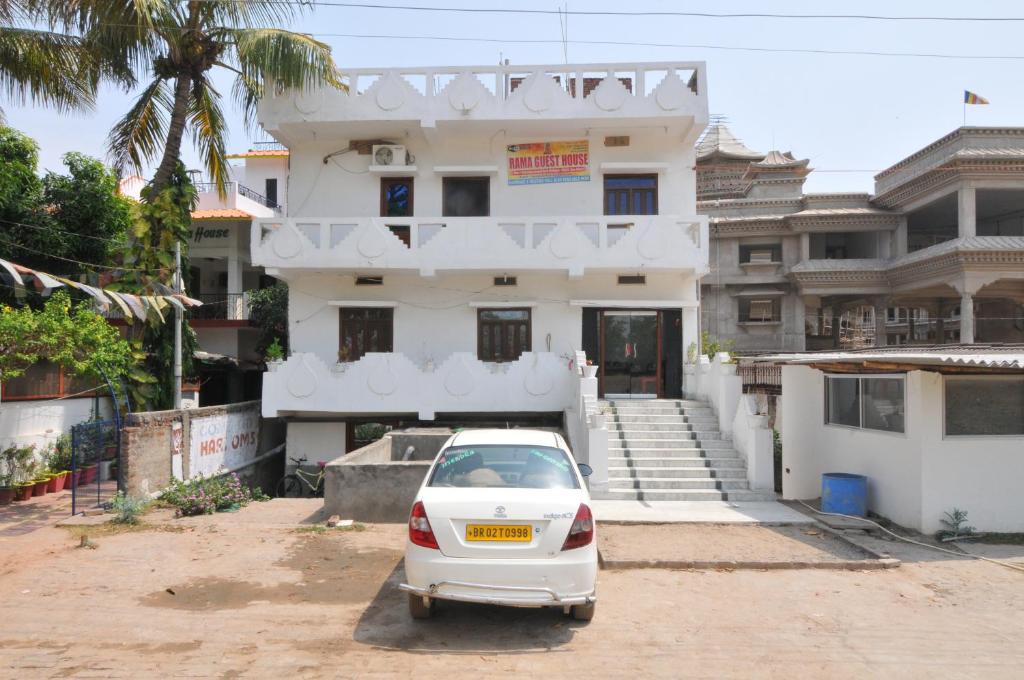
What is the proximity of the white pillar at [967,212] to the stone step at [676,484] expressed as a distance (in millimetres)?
12621

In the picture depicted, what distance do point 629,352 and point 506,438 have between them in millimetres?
10073

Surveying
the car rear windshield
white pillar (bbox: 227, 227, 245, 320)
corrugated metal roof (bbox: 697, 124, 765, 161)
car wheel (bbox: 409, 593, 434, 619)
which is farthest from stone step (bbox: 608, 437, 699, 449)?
corrugated metal roof (bbox: 697, 124, 765, 161)

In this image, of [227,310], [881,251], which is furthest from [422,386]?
[881,251]

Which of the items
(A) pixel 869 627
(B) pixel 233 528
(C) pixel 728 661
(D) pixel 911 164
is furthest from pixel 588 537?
(D) pixel 911 164

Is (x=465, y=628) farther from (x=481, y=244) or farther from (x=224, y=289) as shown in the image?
(x=224, y=289)

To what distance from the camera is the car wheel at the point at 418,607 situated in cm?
534

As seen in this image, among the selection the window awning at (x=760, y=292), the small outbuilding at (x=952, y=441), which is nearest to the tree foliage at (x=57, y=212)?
the small outbuilding at (x=952, y=441)

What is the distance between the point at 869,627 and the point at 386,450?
8053mm

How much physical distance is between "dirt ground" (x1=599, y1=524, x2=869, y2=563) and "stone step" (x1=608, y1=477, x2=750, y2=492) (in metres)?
1.77

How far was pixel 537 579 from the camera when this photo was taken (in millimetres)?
4969

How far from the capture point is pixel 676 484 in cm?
1109

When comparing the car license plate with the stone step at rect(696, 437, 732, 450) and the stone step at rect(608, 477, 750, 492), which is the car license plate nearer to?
the stone step at rect(608, 477, 750, 492)

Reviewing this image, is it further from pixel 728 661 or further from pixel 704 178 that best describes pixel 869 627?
pixel 704 178

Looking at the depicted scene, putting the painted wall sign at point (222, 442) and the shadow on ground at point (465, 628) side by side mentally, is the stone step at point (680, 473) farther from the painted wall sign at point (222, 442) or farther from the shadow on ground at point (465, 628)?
the painted wall sign at point (222, 442)
